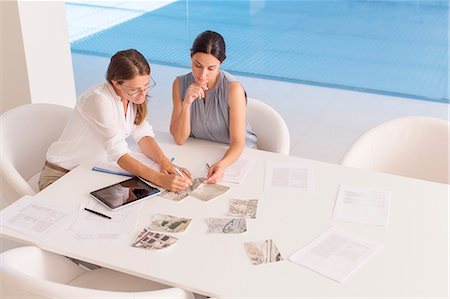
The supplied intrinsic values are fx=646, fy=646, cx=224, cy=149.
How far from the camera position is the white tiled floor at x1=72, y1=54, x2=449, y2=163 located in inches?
186

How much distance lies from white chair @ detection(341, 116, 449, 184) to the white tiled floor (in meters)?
1.33

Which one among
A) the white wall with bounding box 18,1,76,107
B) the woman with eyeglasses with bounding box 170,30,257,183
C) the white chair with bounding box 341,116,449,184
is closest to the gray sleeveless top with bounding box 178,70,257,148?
the woman with eyeglasses with bounding box 170,30,257,183

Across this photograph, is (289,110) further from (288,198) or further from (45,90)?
(288,198)

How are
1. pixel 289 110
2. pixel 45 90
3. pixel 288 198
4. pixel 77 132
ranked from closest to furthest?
pixel 288 198 → pixel 77 132 → pixel 45 90 → pixel 289 110

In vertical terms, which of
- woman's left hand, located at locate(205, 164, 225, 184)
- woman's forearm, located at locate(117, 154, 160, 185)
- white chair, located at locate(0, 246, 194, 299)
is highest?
woman's forearm, located at locate(117, 154, 160, 185)

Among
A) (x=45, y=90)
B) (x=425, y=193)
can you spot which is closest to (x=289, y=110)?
(x=45, y=90)

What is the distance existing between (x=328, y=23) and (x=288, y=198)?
18.0ft

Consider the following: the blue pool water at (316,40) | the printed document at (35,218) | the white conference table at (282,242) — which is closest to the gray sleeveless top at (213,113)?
the white conference table at (282,242)

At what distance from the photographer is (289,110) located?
5328mm

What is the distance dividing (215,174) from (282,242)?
54 cm

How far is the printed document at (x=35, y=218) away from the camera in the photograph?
2.34 m

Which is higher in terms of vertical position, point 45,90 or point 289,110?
point 45,90

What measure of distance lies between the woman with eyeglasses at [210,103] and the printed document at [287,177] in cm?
19

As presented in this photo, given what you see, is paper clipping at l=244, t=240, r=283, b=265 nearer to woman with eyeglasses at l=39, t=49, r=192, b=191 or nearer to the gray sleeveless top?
woman with eyeglasses at l=39, t=49, r=192, b=191
